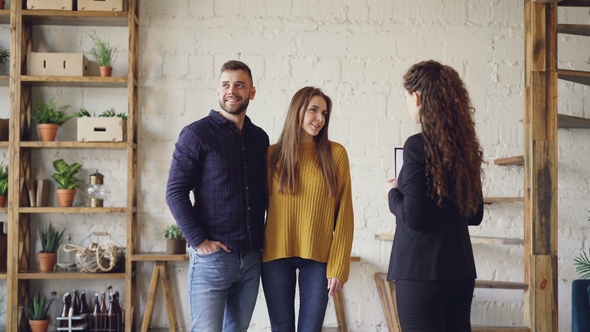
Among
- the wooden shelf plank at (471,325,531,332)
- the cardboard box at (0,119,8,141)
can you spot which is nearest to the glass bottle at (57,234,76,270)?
the cardboard box at (0,119,8,141)

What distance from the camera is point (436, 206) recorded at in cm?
209

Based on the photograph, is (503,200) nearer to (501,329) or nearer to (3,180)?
(501,329)

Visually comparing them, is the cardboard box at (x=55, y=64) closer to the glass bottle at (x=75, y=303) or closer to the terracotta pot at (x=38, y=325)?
the glass bottle at (x=75, y=303)

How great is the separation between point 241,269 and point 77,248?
6.19 ft

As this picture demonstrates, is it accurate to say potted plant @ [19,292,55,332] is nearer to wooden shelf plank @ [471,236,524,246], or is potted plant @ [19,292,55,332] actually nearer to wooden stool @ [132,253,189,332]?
wooden stool @ [132,253,189,332]

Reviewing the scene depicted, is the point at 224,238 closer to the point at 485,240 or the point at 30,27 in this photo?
the point at 485,240

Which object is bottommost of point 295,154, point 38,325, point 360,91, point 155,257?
point 38,325

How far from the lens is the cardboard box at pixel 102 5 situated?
3963 mm

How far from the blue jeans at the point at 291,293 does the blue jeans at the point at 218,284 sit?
8 cm

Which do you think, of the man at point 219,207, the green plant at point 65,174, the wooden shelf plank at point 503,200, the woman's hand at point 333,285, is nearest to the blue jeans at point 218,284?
the man at point 219,207

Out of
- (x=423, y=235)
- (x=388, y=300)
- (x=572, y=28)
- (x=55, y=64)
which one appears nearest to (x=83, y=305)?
(x=55, y=64)

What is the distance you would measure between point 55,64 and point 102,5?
0.47m

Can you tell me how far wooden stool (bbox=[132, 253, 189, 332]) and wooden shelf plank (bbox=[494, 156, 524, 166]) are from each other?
2.09 m

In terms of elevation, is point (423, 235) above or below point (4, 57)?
below
